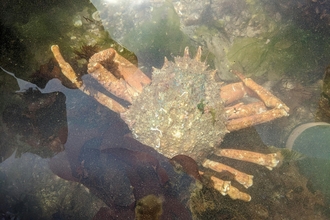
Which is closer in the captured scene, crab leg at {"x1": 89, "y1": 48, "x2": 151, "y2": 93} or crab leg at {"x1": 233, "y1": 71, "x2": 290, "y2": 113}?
crab leg at {"x1": 89, "y1": 48, "x2": 151, "y2": 93}

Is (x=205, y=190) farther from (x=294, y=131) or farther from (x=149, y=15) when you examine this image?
(x=149, y=15)

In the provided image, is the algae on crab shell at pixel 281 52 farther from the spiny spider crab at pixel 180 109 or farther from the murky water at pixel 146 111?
the spiny spider crab at pixel 180 109

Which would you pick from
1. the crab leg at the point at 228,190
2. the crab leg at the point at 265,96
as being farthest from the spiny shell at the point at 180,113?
the crab leg at the point at 265,96

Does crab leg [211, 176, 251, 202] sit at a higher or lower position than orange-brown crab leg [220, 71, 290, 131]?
lower

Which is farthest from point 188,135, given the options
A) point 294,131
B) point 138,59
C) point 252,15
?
point 252,15

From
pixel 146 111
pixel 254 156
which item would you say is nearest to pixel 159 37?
pixel 146 111

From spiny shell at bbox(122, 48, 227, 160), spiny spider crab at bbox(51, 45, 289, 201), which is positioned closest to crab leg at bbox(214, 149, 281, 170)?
spiny spider crab at bbox(51, 45, 289, 201)

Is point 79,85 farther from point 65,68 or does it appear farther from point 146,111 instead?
point 146,111

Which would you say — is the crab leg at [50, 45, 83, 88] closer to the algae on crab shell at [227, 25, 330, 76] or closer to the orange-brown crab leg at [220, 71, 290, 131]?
the orange-brown crab leg at [220, 71, 290, 131]
